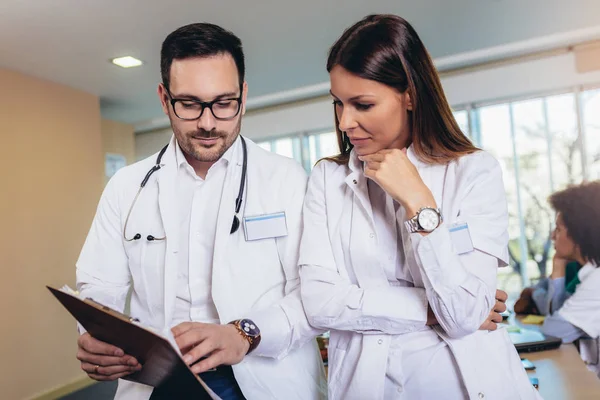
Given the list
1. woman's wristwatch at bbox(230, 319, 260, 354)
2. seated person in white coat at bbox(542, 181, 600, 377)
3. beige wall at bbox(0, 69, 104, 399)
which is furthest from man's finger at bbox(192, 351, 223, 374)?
beige wall at bbox(0, 69, 104, 399)

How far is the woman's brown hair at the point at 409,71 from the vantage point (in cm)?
130

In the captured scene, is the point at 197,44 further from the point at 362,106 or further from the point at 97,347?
the point at 97,347

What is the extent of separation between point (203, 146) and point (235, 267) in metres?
0.39

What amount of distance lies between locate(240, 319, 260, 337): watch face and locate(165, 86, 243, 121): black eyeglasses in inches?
24.1

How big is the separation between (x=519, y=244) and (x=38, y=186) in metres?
5.15

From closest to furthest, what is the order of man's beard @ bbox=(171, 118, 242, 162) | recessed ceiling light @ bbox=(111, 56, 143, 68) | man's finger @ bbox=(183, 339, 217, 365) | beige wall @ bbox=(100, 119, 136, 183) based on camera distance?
man's finger @ bbox=(183, 339, 217, 365) < man's beard @ bbox=(171, 118, 242, 162) < recessed ceiling light @ bbox=(111, 56, 143, 68) < beige wall @ bbox=(100, 119, 136, 183)

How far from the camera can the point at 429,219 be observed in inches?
46.2

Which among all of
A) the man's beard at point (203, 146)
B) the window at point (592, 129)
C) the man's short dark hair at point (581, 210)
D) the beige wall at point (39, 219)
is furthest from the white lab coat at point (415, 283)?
the window at point (592, 129)

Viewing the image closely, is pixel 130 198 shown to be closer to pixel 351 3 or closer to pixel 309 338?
pixel 309 338

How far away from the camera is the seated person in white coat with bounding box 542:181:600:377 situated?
104 inches

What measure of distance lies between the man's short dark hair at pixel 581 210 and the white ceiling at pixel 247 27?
169 cm

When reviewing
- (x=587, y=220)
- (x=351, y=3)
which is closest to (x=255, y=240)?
(x=587, y=220)

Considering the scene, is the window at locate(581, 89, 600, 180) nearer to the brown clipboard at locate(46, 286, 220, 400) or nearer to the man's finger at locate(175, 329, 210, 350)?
the man's finger at locate(175, 329, 210, 350)

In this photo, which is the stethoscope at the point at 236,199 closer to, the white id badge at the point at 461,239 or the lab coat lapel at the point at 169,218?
→ the lab coat lapel at the point at 169,218
